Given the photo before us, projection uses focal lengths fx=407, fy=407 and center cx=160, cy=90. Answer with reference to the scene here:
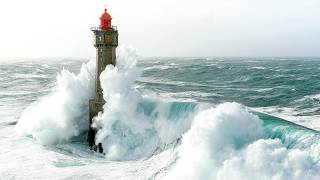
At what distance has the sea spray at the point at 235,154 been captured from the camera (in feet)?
36.9

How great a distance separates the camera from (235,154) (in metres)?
12.6

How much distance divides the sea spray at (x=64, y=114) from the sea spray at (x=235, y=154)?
398 inches

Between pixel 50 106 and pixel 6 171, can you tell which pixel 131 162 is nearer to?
pixel 6 171

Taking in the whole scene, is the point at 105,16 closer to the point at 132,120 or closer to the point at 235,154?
the point at 132,120

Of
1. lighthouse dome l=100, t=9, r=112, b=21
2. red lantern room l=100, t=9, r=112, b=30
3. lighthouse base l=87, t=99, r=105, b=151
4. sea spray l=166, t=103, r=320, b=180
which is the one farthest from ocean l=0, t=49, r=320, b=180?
lighthouse dome l=100, t=9, r=112, b=21

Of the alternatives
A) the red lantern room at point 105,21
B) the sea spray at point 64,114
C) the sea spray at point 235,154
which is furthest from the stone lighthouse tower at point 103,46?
the sea spray at point 235,154

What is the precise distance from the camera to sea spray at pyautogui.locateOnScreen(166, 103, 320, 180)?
11234 millimetres

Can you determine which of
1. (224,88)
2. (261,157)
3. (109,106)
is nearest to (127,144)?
(109,106)

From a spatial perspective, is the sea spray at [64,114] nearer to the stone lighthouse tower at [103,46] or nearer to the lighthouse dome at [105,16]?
the stone lighthouse tower at [103,46]

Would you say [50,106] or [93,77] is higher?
[93,77]

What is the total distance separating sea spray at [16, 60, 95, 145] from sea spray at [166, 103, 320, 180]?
10.1m

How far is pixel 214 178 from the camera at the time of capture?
12172mm

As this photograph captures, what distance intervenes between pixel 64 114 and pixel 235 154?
532 inches

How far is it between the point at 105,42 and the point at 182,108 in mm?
5525
